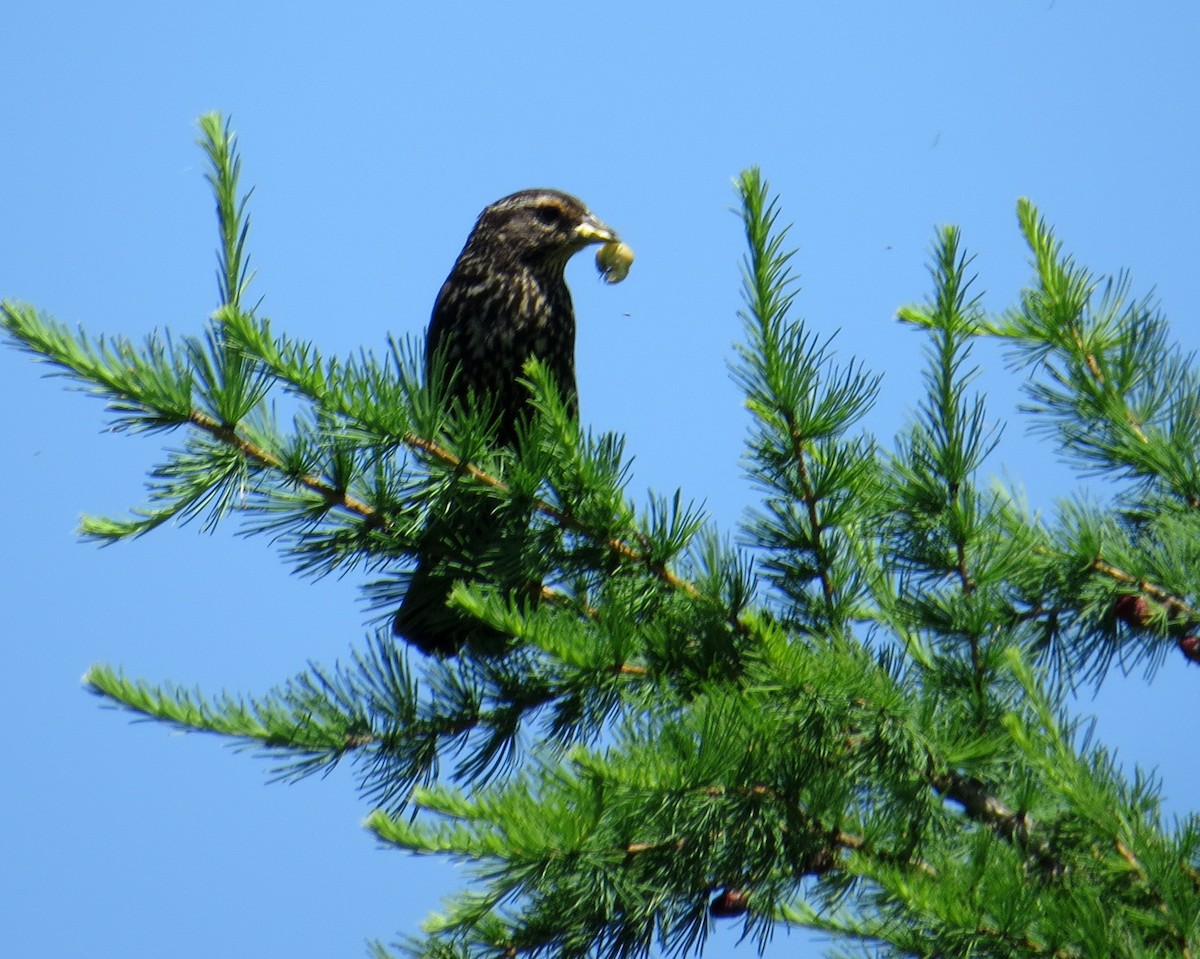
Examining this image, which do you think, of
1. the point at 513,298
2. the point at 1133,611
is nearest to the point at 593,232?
the point at 513,298

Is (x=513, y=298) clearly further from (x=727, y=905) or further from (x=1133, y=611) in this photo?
(x=727, y=905)

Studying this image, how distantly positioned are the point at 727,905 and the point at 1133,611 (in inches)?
29.4

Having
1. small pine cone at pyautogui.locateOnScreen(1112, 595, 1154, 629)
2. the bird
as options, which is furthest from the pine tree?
the bird

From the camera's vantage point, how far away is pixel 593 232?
3738mm

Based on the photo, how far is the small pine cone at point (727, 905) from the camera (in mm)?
1834

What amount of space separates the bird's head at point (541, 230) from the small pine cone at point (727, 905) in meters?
2.22

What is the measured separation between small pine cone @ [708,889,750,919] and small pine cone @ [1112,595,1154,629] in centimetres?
71

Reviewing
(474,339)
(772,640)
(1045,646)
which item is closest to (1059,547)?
(1045,646)

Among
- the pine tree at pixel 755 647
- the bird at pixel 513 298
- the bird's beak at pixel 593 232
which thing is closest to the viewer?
the pine tree at pixel 755 647

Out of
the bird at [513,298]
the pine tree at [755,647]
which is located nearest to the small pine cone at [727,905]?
the pine tree at [755,647]

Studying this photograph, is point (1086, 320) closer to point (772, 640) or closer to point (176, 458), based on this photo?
point (772, 640)

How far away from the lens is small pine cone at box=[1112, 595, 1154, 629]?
2.07 meters

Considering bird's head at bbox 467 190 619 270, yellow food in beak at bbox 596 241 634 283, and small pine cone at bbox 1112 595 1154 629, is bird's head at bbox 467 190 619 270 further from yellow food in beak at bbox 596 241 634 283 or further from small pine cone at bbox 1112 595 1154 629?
small pine cone at bbox 1112 595 1154 629

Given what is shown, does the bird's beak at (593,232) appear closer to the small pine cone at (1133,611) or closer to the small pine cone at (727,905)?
the small pine cone at (1133,611)
